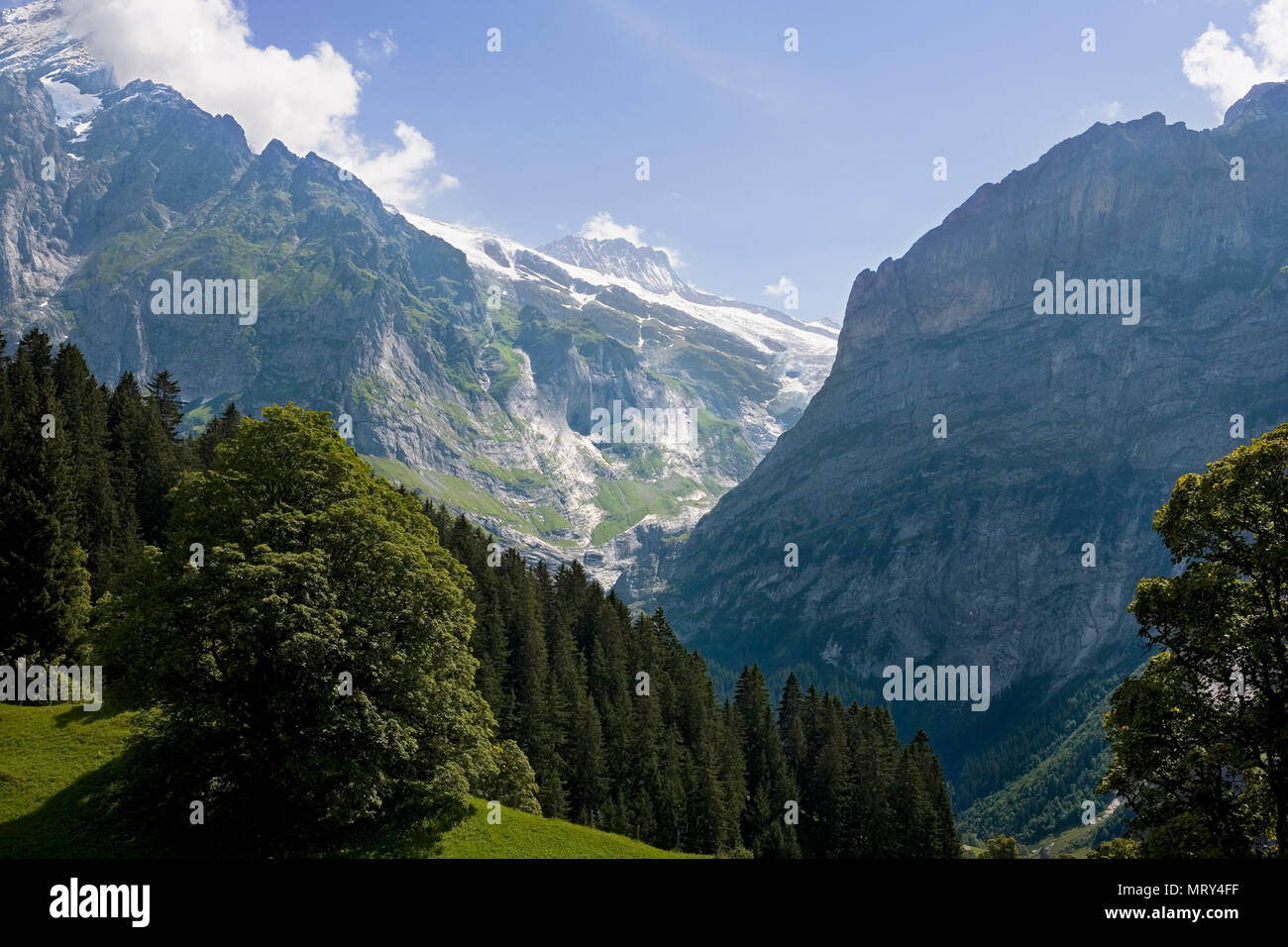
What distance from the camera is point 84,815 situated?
32438 millimetres

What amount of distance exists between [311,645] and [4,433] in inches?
1478

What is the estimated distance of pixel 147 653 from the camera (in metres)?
31.4

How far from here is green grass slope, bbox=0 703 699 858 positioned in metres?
30.6

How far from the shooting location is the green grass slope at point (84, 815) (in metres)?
30.6
